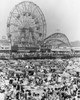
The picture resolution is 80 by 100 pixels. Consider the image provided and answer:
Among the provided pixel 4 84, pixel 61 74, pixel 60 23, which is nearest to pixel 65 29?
pixel 60 23

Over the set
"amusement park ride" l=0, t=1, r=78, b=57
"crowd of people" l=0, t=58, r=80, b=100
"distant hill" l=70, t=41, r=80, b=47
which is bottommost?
"crowd of people" l=0, t=58, r=80, b=100

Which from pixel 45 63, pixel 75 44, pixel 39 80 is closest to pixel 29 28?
pixel 75 44

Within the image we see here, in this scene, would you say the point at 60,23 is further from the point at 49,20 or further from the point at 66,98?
the point at 66,98

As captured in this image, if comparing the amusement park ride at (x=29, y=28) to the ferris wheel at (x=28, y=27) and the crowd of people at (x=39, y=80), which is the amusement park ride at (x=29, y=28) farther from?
the crowd of people at (x=39, y=80)

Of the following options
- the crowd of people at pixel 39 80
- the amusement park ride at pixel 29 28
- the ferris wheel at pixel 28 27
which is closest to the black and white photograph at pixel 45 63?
the crowd of people at pixel 39 80

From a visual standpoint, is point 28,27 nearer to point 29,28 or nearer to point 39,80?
point 29,28

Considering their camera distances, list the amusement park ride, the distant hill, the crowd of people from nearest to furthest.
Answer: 1. the crowd of people
2. the distant hill
3. the amusement park ride

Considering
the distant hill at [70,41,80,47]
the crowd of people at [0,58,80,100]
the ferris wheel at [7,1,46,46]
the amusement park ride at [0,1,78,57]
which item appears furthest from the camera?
the ferris wheel at [7,1,46,46]

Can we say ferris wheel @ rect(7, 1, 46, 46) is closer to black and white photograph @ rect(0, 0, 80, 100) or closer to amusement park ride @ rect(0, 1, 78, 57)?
amusement park ride @ rect(0, 1, 78, 57)

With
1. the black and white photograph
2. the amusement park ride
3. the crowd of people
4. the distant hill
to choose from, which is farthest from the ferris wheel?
the crowd of people
